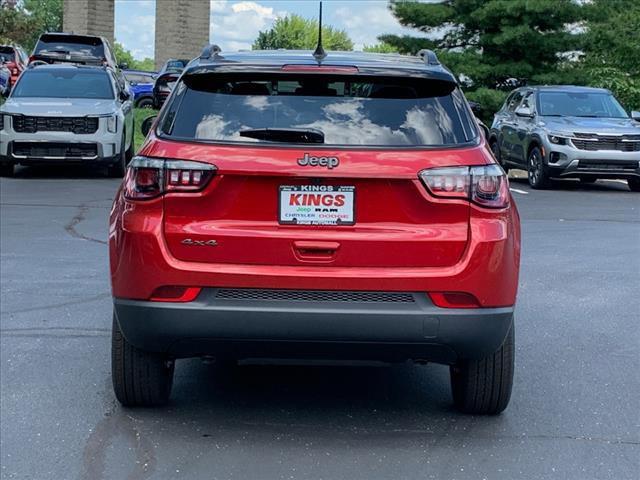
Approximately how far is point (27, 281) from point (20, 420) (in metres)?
3.68

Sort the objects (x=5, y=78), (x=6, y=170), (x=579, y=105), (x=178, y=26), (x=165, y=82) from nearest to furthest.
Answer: (x=6, y=170) < (x=579, y=105) < (x=5, y=78) < (x=165, y=82) < (x=178, y=26)

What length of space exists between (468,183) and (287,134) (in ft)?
2.53

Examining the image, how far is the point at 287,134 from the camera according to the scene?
15.3 ft

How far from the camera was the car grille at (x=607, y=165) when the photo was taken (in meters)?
18.2

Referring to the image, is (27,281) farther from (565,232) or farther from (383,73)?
(565,232)

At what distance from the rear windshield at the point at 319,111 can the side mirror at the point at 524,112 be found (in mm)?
14569

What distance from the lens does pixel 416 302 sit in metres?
4.55

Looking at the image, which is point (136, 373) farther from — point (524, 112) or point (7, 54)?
point (7, 54)

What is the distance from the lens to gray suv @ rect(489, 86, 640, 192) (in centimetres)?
1819

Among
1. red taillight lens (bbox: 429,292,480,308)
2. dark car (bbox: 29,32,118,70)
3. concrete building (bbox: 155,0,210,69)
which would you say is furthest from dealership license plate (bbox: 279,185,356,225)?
concrete building (bbox: 155,0,210,69)

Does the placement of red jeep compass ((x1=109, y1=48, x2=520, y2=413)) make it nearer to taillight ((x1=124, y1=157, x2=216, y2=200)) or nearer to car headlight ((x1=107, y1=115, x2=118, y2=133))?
taillight ((x1=124, y1=157, x2=216, y2=200))

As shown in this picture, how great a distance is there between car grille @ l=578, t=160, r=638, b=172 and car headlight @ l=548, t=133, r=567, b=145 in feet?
1.46

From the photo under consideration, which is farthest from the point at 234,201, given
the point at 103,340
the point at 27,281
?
the point at 27,281

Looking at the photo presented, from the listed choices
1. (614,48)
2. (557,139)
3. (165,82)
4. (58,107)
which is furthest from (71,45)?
(557,139)
